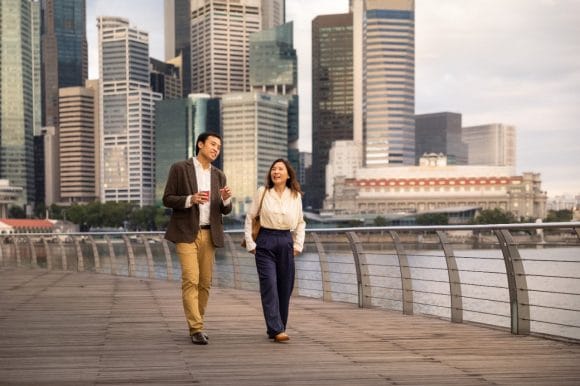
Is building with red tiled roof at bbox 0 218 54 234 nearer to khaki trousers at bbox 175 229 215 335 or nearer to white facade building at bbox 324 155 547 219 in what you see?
white facade building at bbox 324 155 547 219

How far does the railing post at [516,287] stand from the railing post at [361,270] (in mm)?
2882

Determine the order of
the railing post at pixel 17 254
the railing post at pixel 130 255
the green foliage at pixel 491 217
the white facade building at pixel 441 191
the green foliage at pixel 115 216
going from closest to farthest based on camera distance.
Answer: the railing post at pixel 130 255, the railing post at pixel 17 254, the green foliage at pixel 491 217, the green foliage at pixel 115 216, the white facade building at pixel 441 191

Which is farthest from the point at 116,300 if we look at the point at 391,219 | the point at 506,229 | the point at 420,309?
the point at 391,219

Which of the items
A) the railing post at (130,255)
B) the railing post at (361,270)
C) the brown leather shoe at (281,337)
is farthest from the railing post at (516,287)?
the railing post at (130,255)

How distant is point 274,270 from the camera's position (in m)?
7.54

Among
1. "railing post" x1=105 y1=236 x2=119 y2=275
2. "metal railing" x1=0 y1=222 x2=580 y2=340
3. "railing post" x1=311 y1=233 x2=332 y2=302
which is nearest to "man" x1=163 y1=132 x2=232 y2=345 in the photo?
"metal railing" x1=0 y1=222 x2=580 y2=340

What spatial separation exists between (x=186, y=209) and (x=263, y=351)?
1441 mm

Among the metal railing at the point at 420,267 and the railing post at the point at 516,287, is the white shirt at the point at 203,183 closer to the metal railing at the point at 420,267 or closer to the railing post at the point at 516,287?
the metal railing at the point at 420,267

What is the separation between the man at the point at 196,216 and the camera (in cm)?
733

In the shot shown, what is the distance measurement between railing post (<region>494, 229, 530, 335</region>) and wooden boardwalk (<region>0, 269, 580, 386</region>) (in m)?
0.18

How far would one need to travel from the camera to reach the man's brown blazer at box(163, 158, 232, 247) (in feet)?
24.1

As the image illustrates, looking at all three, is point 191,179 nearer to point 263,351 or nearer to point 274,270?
point 274,270

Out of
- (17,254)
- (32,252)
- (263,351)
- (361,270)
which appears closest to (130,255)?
(32,252)

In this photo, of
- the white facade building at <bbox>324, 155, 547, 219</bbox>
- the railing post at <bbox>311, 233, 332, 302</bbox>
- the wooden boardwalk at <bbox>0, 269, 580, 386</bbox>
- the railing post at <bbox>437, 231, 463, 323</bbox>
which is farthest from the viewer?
the white facade building at <bbox>324, 155, 547, 219</bbox>
